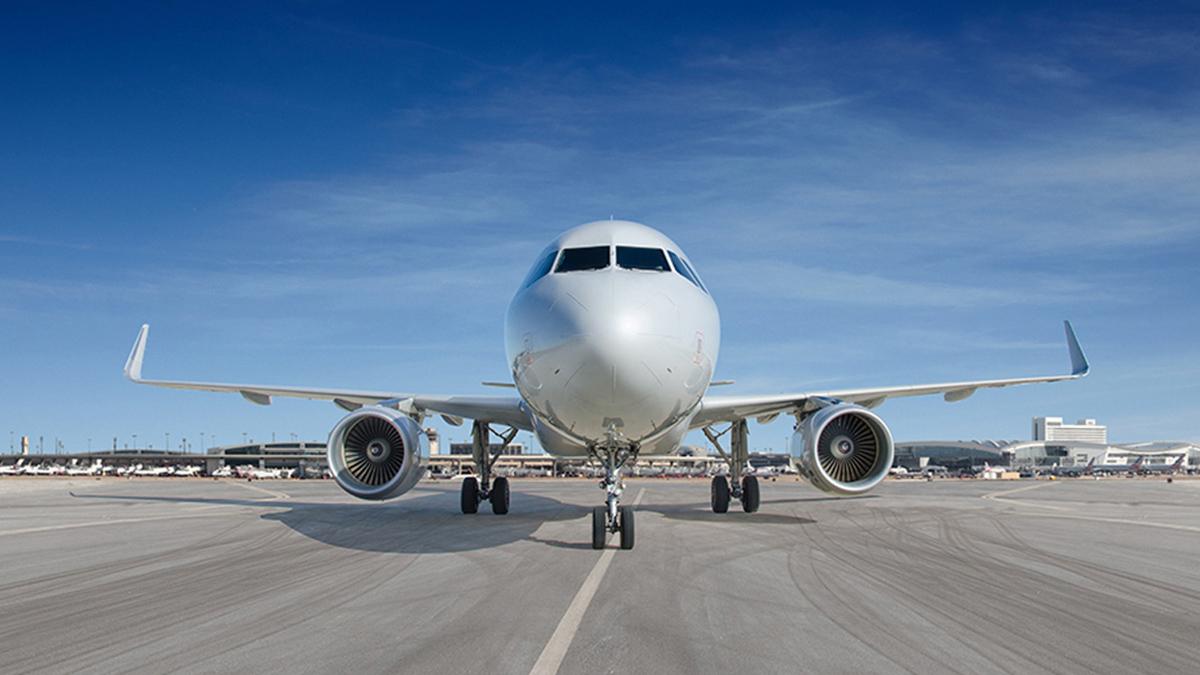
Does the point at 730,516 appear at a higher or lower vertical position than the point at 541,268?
lower

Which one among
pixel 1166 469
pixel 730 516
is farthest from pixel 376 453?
pixel 1166 469

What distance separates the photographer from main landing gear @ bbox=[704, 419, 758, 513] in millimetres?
19798

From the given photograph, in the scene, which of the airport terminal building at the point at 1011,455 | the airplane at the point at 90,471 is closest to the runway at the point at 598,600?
the airplane at the point at 90,471

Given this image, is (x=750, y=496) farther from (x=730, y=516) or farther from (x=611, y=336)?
(x=611, y=336)

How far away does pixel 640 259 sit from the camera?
11.8 meters

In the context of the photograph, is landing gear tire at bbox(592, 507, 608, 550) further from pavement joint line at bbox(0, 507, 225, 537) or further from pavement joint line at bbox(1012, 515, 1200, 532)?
pavement joint line at bbox(1012, 515, 1200, 532)

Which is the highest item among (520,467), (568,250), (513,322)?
(568,250)

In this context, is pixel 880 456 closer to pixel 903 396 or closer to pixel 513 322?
pixel 903 396

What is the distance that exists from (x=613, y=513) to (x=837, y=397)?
26.7 ft

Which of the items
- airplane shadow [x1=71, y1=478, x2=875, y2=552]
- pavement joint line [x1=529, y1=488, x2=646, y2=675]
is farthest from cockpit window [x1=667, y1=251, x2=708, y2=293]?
pavement joint line [x1=529, y1=488, x2=646, y2=675]

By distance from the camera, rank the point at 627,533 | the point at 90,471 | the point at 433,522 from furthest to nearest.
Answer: the point at 90,471 → the point at 433,522 → the point at 627,533

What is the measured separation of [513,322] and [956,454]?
5493 inches

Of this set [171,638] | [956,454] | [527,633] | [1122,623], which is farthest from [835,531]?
[956,454]

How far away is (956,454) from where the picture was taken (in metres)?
138
